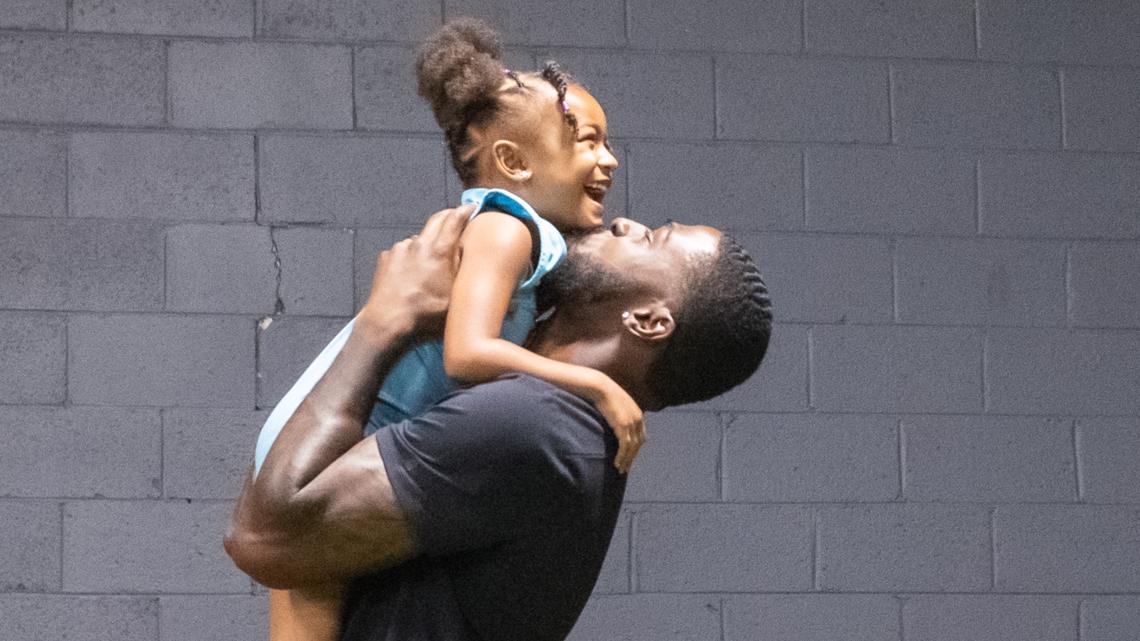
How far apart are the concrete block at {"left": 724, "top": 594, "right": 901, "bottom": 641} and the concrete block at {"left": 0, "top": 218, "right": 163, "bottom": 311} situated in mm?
1425

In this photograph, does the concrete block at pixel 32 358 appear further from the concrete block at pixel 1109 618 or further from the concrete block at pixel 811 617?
the concrete block at pixel 1109 618

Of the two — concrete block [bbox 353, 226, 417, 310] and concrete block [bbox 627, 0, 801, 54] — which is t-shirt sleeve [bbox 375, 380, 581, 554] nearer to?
concrete block [bbox 353, 226, 417, 310]

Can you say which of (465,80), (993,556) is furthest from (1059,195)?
(465,80)

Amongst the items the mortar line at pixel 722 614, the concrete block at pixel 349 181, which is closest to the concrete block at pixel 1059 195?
the mortar line at pixel 722 614

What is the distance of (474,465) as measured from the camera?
1.64 m

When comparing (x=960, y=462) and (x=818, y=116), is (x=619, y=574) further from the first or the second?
(x=818, y=116)

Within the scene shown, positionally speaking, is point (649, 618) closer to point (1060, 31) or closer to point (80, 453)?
point (80, 453)

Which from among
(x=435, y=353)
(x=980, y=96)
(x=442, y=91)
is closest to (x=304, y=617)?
(x=435, y=353)

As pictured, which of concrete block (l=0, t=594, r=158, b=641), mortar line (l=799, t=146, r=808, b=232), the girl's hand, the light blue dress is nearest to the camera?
the girl's hand

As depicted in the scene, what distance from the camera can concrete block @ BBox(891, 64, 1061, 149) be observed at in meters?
4.00

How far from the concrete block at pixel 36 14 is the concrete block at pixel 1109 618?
2.61m

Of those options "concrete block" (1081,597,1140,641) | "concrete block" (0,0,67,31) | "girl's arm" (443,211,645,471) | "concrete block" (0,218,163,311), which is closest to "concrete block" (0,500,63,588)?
"concrete block" (0,218,163,311)

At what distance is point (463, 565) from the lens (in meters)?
1.70

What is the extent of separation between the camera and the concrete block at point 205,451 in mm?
3660
